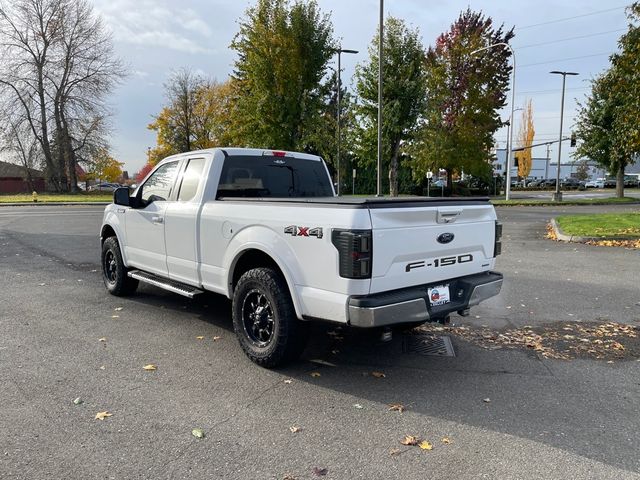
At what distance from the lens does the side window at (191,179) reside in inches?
216

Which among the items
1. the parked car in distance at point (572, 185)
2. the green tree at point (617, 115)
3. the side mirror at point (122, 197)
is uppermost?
the green tree at point (617, 115)

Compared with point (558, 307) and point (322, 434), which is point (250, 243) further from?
point (558, 307)

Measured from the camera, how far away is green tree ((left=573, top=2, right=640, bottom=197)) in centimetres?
1634

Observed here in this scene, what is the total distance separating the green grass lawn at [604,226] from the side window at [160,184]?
37.4 feet

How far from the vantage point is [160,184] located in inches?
244

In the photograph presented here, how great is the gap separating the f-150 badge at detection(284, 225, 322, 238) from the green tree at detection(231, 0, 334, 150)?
2425 centimetres

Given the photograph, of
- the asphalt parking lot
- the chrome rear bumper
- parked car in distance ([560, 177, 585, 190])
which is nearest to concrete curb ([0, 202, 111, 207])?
the asphalt parking lot

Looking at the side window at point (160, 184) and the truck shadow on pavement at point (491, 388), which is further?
the side window at point (160, 184)

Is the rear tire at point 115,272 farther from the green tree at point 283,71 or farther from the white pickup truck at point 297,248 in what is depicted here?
the green tree at point 283,71

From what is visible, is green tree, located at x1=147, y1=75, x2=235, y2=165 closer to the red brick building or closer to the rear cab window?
the red brick building

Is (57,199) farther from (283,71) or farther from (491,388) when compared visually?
(491,388)

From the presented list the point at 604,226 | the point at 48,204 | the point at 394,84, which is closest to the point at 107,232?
the point at 604,226

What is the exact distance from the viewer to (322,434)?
10.9 feet

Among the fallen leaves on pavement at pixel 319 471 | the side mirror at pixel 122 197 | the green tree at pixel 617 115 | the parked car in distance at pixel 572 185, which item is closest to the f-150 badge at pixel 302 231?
the fallen leaves on pavement at pixel 319 471
